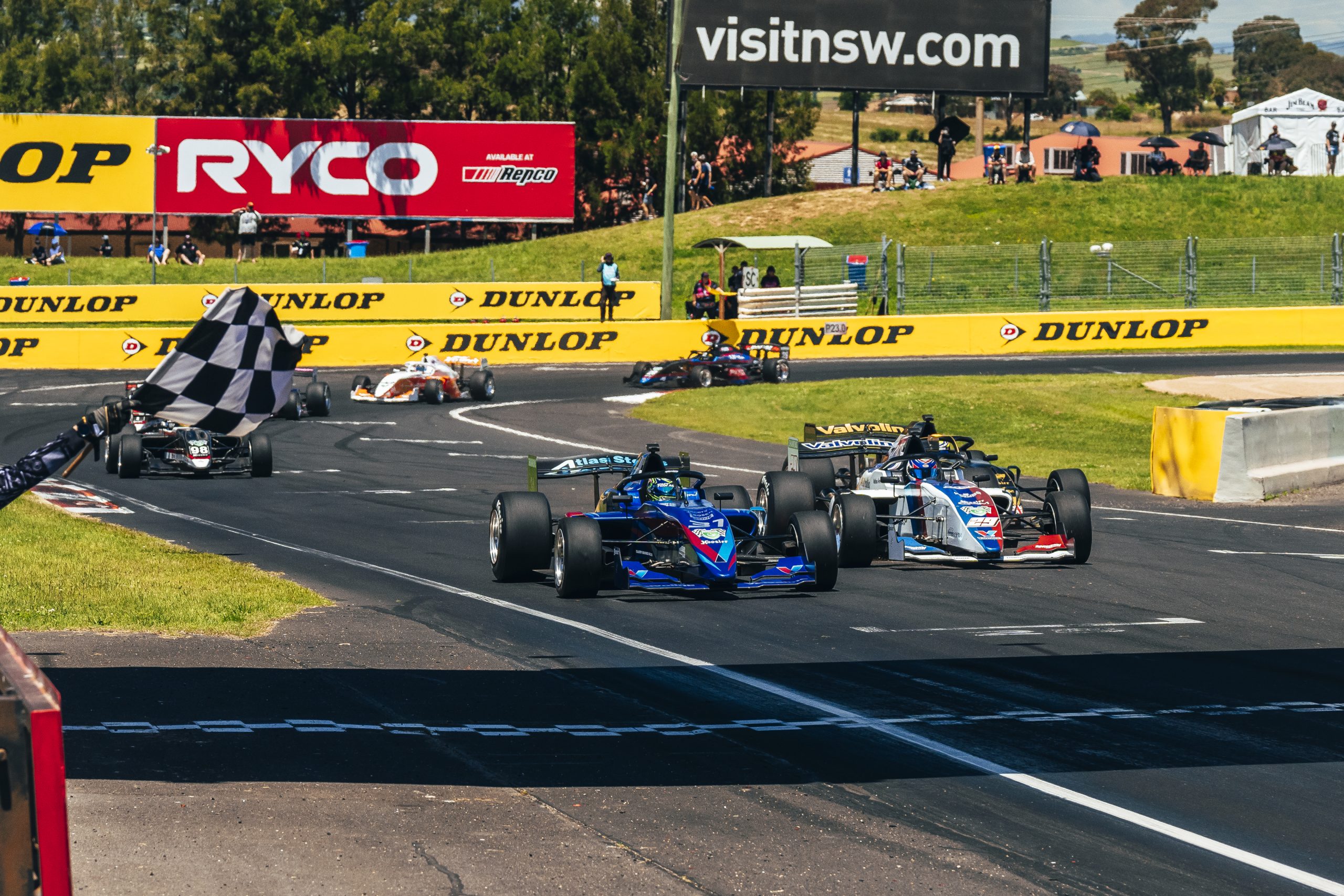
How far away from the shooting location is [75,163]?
2221 inches

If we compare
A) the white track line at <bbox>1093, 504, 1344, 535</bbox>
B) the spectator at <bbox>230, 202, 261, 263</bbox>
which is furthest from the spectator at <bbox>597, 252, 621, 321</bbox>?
the white track line at <bbox>1093, 504, 1344, 535</bbox>

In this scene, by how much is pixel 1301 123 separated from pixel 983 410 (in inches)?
1820

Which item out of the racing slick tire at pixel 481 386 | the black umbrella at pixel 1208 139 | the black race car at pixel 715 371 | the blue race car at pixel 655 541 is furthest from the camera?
the black umbrella at pixel 1208 139

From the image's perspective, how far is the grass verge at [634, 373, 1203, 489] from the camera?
27.3m

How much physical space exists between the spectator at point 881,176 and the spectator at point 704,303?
60.5 ft

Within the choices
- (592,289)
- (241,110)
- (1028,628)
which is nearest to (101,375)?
(592,289)

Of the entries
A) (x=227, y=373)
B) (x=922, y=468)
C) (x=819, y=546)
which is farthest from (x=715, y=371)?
(x=227, y=373)

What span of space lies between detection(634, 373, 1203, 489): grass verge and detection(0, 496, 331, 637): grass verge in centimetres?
1106

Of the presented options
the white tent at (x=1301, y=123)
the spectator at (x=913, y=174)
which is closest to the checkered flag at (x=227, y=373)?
the spectator at (x=913, y=174)

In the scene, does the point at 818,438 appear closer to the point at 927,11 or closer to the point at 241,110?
the point at 927,11

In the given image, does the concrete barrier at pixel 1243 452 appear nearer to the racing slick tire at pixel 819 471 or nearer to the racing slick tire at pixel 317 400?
the racing slick tire at pixel 819 471

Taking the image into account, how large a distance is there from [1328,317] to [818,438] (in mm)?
28861

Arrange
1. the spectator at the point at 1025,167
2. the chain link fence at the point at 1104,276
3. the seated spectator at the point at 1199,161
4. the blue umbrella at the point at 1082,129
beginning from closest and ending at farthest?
1. the chain link fence at the point at 1104,276
2. the spectator at the point at 1025,167
3. the seated spectator at the point at 1199,161
4. the blue umbrella at the point at 1082,129

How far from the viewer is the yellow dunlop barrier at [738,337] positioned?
125ft
